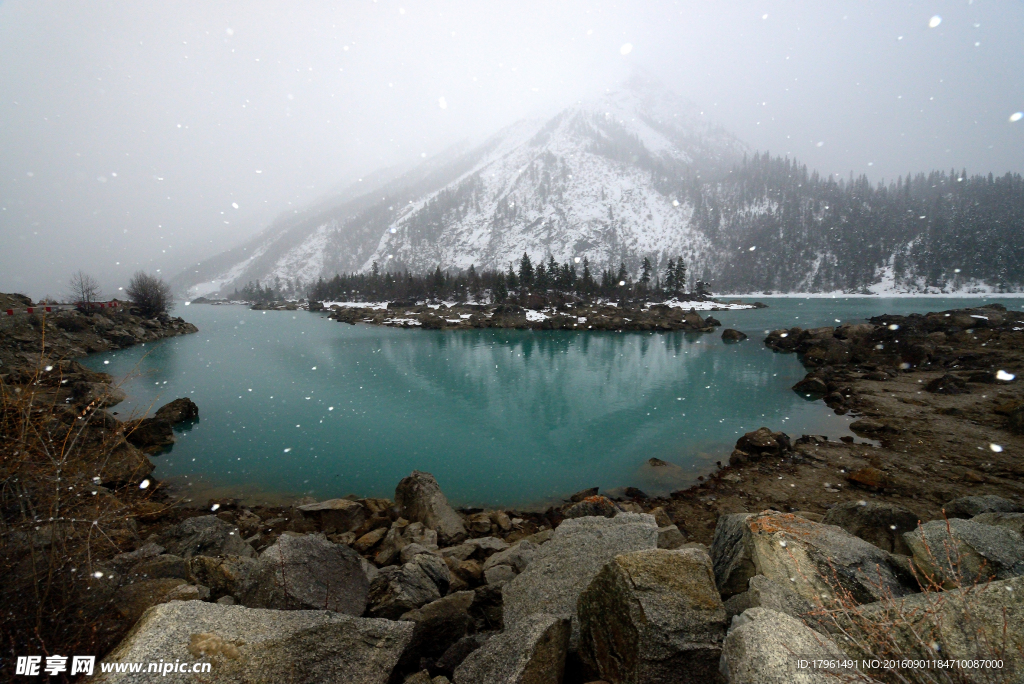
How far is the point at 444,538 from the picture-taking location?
29.9ft

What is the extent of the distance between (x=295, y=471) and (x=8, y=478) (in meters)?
11.8

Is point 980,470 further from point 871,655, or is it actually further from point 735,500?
point 871,655

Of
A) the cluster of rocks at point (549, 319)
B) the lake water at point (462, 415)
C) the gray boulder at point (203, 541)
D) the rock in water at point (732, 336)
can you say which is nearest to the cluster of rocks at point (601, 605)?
the gray boulder at point (203, 541)

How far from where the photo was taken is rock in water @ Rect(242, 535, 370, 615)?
4.63m

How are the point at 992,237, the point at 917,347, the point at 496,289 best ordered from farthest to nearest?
the point at 992,237
the point at 496,289
the point at 917,347

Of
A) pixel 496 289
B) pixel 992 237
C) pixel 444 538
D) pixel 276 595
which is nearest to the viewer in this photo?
pixel 276 595

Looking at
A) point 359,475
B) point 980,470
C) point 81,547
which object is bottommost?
point 359,475

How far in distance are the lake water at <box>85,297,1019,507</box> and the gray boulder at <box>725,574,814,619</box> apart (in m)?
8.52

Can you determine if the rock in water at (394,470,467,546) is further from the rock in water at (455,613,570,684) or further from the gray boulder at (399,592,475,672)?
the rock in water at (455,613,570,684)

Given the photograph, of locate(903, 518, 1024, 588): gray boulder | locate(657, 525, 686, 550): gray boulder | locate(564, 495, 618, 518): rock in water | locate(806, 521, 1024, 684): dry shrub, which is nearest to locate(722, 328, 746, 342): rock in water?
locate(564, 495, 618, 518): rock in water

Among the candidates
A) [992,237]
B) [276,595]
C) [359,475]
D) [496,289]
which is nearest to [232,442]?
[359,475]

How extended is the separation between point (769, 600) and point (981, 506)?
831cm

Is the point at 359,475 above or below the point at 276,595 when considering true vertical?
below

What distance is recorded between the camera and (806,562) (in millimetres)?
4250
